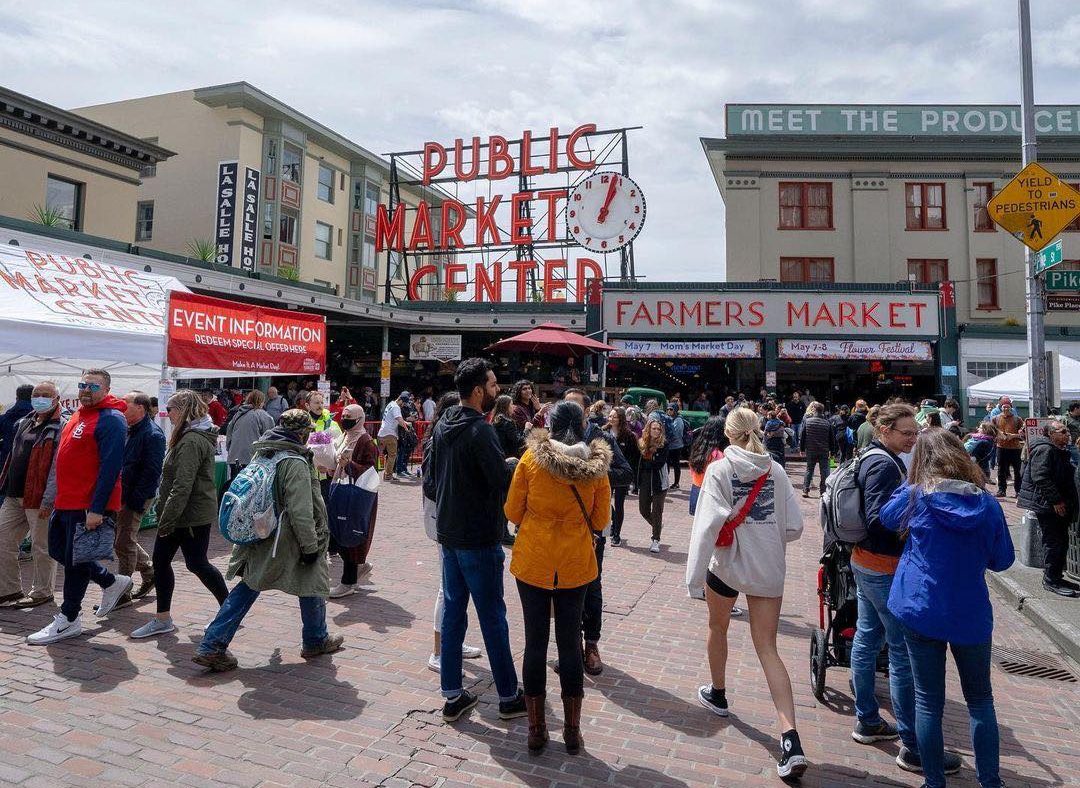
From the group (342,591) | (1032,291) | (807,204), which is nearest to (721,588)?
(342,591)

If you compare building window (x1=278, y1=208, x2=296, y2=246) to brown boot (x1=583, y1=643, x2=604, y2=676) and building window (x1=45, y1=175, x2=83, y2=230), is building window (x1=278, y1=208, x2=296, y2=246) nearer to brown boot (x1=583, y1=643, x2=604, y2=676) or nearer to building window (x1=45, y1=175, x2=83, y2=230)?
building window (x1=45, y1=175, x2=83, y2=230)

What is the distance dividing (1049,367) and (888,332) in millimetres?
16701

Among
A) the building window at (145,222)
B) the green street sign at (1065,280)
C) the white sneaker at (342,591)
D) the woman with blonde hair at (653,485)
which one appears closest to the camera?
the white sneaker at (342,591)

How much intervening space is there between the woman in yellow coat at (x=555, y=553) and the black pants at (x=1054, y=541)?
19.5 ft

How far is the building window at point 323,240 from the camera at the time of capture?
35.6 metres

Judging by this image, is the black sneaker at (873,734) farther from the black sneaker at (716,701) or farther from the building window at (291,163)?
the building window at (291,163)

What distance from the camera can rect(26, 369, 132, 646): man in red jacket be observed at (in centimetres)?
521

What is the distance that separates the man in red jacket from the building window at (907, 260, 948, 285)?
29.2m

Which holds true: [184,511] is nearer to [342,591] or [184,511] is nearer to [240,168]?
[342,591]

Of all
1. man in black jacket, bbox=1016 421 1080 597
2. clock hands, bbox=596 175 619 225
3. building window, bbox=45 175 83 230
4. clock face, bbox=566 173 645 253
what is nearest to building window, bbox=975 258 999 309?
clock face, bbox=566 173 645 253

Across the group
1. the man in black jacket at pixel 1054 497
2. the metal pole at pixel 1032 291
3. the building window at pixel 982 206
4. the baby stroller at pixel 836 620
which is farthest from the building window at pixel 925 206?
the baby stroller at pixel 836 620

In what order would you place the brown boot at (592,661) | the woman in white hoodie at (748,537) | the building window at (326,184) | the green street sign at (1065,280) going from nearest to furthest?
1. the woman in white hoodie at (748,537)
2. the brown boot at (592,661)
3. the green street sign at (1065,280)
4. the building window at (326,184)

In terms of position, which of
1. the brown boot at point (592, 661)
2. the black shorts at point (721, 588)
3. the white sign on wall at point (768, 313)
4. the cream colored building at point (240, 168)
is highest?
the cream colored building at point (240, 168)

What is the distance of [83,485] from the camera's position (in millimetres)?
5355
